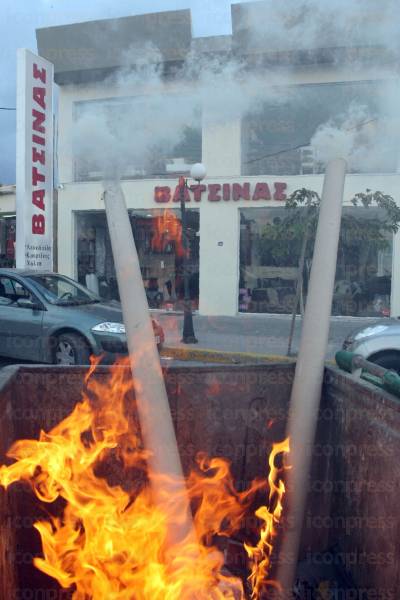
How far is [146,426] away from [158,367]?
289 mm

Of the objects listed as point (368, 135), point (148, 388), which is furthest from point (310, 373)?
point (368, 135)

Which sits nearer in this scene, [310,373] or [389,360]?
[310,373]

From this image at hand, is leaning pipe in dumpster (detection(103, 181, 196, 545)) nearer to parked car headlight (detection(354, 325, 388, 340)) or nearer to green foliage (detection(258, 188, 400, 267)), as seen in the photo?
parked car headlight (detection(354, 325, 388, 340))

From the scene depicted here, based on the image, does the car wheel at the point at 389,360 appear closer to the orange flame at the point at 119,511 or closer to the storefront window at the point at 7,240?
the orange flame at the point at 119,511

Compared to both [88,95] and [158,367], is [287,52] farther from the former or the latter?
[158,367]

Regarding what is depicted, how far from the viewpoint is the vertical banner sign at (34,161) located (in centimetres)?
1041

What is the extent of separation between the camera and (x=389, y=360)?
6.38 metres

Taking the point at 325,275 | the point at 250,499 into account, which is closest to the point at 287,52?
the point at 325,275

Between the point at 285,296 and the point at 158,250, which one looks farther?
the point at 158,250

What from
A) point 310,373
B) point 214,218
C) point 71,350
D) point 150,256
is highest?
point 214,218

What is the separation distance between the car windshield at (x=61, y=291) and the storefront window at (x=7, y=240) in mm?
12488

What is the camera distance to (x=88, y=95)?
20.6 feet

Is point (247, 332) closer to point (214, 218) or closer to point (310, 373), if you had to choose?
point (214, 218)

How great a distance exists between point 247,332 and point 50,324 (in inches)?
224
